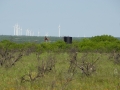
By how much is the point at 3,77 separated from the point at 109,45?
2338 centimetres

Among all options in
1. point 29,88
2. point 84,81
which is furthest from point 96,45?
point 29,88

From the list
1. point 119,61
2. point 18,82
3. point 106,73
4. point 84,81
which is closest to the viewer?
point 18,82

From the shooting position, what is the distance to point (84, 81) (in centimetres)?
1227

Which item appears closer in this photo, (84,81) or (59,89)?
(59,89)

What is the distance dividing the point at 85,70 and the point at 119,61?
6223mm

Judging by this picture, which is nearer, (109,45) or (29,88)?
(29,88)

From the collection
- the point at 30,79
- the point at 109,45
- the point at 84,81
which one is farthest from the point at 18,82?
the point at 109,45

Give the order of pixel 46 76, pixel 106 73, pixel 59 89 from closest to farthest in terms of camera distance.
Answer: pixel 59 89, pixel 46 76, pixel 106 73

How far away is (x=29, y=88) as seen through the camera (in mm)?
10406

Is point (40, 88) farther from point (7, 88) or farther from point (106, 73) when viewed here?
point (106, 73)

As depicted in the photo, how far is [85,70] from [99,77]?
800mm

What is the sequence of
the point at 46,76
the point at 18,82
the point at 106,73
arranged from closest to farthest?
the point at 18,82, the point at 46,76, the point at 106,73

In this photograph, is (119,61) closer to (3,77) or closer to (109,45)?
(3,77)

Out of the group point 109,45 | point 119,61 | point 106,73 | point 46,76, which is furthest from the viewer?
point 109,45
